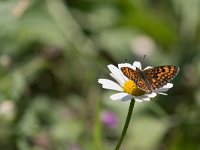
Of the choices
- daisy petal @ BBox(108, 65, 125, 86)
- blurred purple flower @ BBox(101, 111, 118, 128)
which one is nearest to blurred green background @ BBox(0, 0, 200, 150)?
blurred purple flower @ BBox(101, 111, 118, 128)

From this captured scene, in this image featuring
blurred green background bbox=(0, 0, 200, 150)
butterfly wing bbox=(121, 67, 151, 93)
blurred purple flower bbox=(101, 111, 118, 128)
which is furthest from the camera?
blurred purple flower bbox=(101, 111, 118, 128)

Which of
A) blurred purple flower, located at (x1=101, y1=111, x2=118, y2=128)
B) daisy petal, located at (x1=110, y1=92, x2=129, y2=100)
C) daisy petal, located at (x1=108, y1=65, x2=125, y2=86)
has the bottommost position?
daisy petal, located at (x1=110, y1=92, x2=129, y2=100)

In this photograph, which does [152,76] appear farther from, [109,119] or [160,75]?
[109,119]

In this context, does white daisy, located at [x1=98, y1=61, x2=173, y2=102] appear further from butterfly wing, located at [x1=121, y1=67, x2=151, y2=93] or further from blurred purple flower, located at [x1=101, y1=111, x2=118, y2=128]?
blurred purple flower, located at [x1=101, y1=111, x2=118, y2=128]

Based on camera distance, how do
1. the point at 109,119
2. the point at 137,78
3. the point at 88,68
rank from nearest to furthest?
the point at 137,78
the point at 109,119
the point at 88,68

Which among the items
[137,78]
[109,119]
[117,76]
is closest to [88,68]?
[109,119]

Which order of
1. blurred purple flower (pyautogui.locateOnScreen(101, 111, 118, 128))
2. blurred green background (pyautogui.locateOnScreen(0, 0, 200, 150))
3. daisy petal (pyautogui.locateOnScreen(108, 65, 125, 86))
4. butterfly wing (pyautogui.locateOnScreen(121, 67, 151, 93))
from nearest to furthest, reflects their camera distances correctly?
butterfly wing (pyautogui.locateOnScreen(121, 67, 151, 93)), daisy petal (pyautogui.locateOnScreen(108, 65, 125, 86)), blurred green background (pyautogui.locateOnScreen(0, 0, 200, 150)), blurred purple flower (pyautogui.locateOnScreen(101, 111, 118, 128))

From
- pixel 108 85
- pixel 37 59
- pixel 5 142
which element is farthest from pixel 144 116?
pixel 108 85
